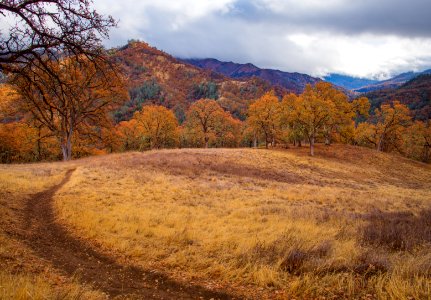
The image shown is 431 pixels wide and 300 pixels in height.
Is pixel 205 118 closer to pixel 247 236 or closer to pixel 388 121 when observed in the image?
pixel 388 121

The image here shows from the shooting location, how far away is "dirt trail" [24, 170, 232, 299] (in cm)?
629

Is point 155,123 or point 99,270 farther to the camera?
point 155,123

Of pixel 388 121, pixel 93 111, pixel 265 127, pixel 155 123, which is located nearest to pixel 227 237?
pixel 93 111

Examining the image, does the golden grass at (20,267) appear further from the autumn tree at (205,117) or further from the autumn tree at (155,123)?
the autumn tree at (155,123)

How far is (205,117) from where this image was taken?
64938mm

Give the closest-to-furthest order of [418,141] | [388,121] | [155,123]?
[388,121], [155,123], [418,141]

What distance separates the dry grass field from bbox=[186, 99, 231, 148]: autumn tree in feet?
136

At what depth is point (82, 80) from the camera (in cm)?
2984

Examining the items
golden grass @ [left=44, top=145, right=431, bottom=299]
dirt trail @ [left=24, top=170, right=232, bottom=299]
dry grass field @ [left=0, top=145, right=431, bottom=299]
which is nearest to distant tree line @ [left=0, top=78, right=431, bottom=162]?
dry grass field @ [left=0, top=145, right=431, bottom=299]

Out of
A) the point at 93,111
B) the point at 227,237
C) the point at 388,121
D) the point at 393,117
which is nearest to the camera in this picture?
the point at 227,237

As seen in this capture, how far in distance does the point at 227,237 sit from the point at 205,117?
56.3 m

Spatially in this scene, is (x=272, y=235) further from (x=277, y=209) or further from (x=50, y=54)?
(x=50, y=54)

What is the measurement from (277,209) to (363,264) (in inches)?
341

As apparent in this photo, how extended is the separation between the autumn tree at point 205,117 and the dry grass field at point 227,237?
41.5m
